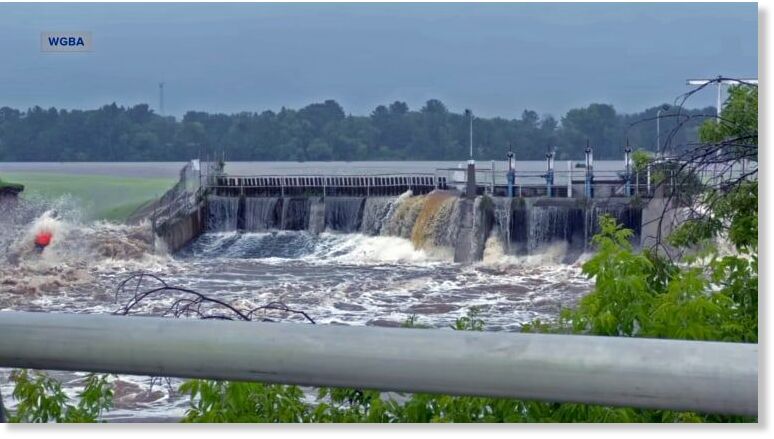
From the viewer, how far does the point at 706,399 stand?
718 millimetres

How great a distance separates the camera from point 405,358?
762mm

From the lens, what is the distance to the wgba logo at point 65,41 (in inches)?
94.7

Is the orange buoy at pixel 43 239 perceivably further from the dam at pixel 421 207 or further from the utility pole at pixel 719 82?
the utility pole at pixel 719 82

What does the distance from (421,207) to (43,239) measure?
1175 mm

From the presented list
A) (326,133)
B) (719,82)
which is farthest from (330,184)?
(719,82)

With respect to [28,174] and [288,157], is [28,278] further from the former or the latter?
[288,157]

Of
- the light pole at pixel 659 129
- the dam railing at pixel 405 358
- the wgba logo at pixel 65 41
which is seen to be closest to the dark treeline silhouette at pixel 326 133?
the light pole at pixel 659 129

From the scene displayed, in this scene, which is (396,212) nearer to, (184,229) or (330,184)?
(330,184)

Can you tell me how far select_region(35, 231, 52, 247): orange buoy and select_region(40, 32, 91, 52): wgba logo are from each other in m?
0.57

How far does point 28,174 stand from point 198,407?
0.99 m

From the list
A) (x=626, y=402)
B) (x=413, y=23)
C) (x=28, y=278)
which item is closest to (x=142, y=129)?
(x=28, y=278)

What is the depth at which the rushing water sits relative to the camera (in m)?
2.79

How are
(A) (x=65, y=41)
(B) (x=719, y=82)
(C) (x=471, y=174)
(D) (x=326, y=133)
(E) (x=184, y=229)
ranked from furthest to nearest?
(E) (x=184, y=229) < (C) (x=471, y=174) < (D) (x=326, y=133) < (B) (x=719, y=82) < (A) (x=65, y=41)

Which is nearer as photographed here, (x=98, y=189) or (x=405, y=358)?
(x=405, y=358)
